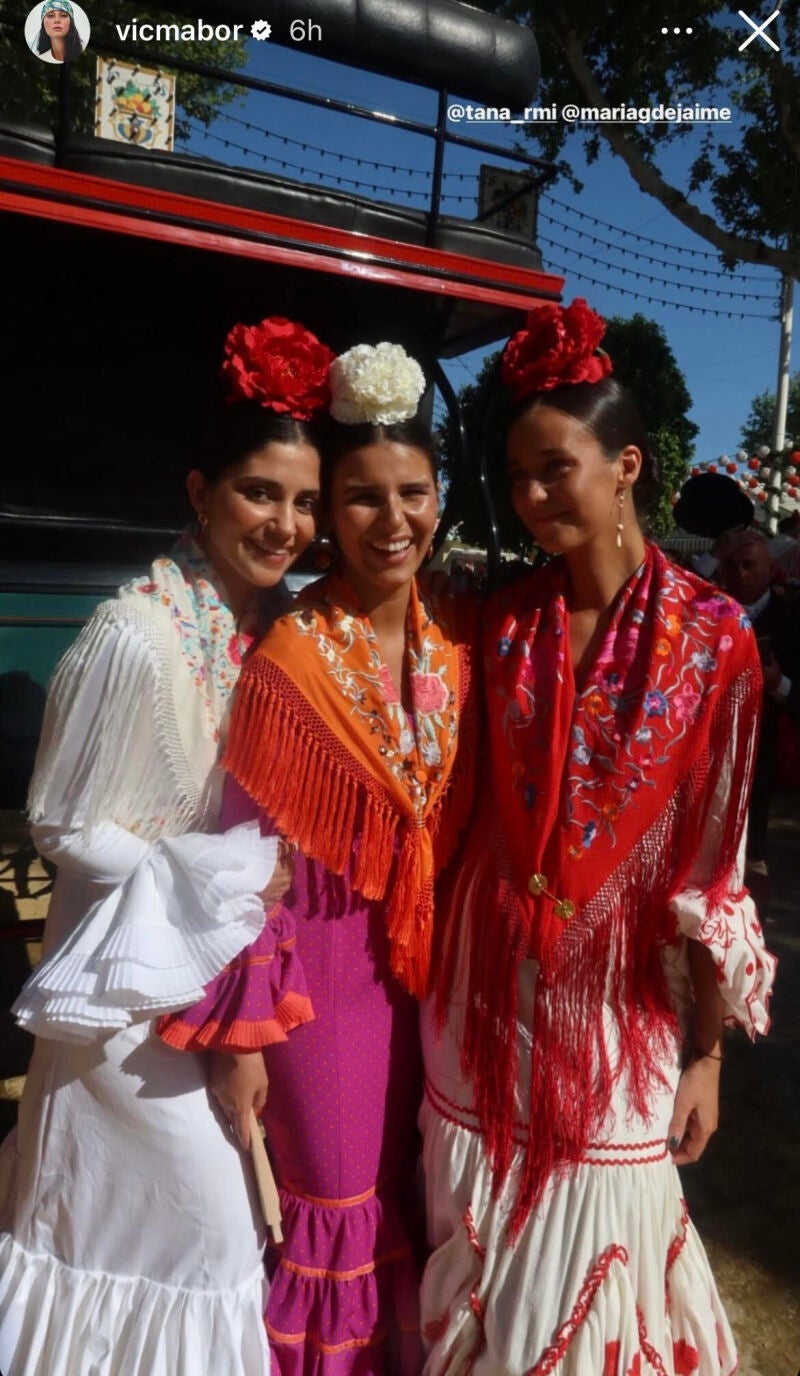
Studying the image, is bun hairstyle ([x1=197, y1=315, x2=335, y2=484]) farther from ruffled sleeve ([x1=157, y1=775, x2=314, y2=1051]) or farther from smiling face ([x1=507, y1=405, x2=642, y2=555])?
ruffled sleeve ([x1=157, y1=775, x2=314, y2=1051])

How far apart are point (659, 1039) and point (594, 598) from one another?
30.0 inches

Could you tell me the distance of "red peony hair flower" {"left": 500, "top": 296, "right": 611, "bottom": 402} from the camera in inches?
63.4

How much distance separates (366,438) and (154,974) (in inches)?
38.3

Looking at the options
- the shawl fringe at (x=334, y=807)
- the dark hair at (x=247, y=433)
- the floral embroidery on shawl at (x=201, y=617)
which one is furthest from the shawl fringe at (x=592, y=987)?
the dark hair at (x=247, y=433)

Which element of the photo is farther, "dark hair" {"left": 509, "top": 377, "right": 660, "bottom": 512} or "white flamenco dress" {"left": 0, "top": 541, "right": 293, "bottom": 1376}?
"dark hair" {"left": 509, "top": 377, "right": 660, "bottom": 512}

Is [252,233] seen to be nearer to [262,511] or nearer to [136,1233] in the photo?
[262,511]

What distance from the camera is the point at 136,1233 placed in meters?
1.61

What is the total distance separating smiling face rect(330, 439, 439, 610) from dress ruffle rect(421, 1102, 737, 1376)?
977 millimetres

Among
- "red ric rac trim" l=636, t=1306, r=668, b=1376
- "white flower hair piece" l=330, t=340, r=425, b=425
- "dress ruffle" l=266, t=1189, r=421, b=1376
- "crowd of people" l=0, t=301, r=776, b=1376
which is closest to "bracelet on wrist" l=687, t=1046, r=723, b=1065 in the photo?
"crowd of people" l=0, t=301, r=776, b=1376

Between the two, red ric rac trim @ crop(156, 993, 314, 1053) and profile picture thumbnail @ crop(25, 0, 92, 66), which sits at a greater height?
profile picture thumbnail @ crop(25, 0, 92, 66)

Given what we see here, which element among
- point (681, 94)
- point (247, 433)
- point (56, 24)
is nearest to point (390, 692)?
point (247, 433)

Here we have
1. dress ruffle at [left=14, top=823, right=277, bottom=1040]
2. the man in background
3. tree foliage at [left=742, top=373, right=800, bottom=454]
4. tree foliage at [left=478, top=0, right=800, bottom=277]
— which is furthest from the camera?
tree foliage at [left=742, top=373, right=800, bottom=454]

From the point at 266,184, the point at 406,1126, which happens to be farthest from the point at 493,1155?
the point at 266,184

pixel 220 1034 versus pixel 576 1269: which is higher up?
pixel 220 1034
